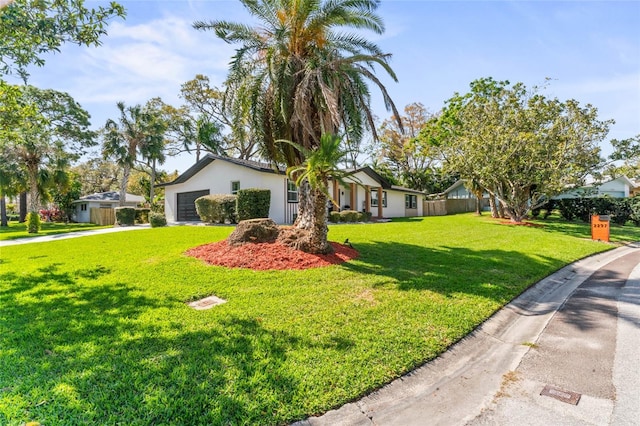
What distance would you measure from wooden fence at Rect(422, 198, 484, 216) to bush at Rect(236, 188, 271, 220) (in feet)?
70.4

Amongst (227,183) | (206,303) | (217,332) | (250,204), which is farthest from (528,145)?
(217,332)

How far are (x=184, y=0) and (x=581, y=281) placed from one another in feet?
37.7

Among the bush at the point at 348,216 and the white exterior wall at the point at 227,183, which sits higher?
the white exterior wall at the point at 227,183

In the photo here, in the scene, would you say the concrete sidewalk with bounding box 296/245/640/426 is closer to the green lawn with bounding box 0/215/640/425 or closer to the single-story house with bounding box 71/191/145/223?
the green lawn with bounding box 0/215/640/425

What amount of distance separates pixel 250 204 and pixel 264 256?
8.37 m

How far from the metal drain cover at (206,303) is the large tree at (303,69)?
323 cm

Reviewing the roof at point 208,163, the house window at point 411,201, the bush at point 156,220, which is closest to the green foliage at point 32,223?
the bush at point 156,220

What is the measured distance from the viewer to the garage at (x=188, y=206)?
70.8 ft

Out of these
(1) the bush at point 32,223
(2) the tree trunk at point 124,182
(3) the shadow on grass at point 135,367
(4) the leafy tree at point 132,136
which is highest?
(4) the leafy tree at point 132,136

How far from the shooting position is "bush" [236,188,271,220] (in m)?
15.5

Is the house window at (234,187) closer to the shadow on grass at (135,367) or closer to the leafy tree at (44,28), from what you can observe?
the leafy tree at (44,28)

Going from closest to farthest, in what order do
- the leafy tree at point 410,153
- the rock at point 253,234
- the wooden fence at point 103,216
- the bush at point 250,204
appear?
the rock at point 253,234
the bush at point 250,204
the wooden fence at point 103,216
the leafy tree at point 410,153

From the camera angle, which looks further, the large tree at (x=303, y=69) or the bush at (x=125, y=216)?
the bush at (x=125, y=216)

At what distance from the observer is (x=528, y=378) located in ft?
10.6
